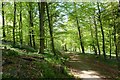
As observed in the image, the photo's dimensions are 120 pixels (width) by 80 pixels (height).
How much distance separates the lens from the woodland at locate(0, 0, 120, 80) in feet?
38.9

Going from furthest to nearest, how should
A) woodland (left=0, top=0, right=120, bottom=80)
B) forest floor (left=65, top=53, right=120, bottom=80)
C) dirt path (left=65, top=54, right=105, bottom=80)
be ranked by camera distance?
forest floor (left=65, top=53, right=120, bottom=80) < dirt path (left=65, top=54, right=105, bottom=80) < woodland (left=0, top=0, right=120, bottom=80)

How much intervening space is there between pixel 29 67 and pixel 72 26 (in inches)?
919

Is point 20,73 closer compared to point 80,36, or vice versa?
point 20,73

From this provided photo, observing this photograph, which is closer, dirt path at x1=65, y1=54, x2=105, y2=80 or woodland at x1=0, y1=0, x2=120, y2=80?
woodland at x1=0, y1=0, x2=120, y2=80

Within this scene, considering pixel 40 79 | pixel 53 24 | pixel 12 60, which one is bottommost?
pixel 40 79

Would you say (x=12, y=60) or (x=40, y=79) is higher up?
(x=12, y=60)

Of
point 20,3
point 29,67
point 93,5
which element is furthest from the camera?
point 93,5

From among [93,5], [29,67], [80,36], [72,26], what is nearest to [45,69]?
[29,67]

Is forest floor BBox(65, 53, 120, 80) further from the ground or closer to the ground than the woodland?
closer to the ground

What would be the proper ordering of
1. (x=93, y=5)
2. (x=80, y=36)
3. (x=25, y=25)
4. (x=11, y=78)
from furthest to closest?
1. (x=80, y=36)
2. (x=25, y=25)
3. (x=93, y=5)
4. (x=11, y=78)

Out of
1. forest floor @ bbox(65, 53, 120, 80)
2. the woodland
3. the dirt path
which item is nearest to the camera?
the woodland

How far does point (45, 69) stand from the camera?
1167 centimetres

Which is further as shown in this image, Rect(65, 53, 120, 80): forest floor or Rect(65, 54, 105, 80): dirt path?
Rect(65, 53, 120, 80): forest floor

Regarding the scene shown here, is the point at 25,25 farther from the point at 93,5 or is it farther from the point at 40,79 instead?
the point at 40,79
